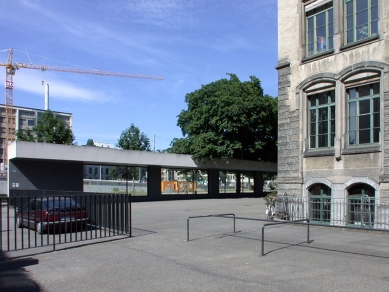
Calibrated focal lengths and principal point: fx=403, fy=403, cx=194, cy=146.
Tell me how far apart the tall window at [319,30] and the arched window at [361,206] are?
5642 mm

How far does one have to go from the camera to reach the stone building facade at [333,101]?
46.7 feet

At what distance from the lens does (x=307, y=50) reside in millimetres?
16938

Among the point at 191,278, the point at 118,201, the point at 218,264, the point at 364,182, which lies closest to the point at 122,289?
the point at 191,278

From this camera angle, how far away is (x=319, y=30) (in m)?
16.6

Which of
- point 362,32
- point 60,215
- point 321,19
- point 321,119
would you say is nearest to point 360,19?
point 362,32

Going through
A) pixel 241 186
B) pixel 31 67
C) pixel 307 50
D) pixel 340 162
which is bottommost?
pixel 241 186

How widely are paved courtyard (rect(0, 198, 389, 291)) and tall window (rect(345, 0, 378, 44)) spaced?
288 inches

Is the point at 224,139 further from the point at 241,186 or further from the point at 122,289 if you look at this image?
the point at 122,289

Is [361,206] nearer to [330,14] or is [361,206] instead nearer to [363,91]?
[363,91]

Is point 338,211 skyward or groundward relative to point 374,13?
groundward

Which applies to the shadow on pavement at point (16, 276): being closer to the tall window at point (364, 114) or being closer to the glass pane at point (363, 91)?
the tall window at point (364, 114)

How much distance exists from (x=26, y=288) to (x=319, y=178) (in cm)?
1206

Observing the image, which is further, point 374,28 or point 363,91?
point 363,91

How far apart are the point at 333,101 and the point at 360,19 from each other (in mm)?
3180
